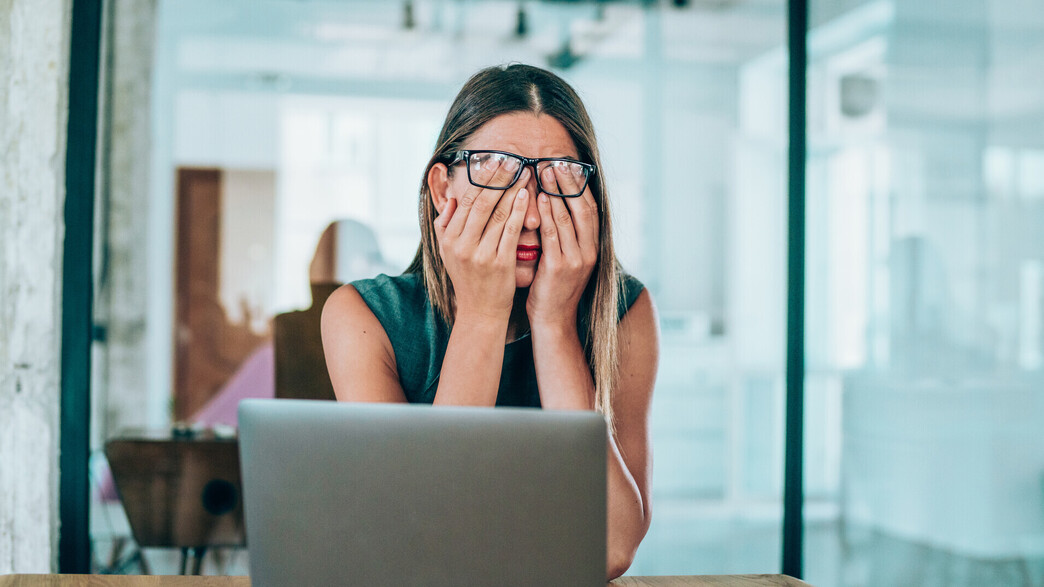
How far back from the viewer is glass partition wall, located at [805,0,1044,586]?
2062 millimetres

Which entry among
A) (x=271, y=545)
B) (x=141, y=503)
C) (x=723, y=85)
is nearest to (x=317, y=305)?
(x=141, y=503)

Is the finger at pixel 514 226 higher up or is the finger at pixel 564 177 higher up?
the finger at pixel 564 177

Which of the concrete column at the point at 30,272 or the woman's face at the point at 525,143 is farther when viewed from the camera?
the concrete column at the point at 30,272

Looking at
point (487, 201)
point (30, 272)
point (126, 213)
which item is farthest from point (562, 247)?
point (126, 213)

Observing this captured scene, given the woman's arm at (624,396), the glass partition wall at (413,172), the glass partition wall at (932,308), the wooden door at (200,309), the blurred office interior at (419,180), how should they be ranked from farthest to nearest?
the wooden door at (200,309) → the glass partition wall at (413,172) → the blurred office interior at (419,180) → the glass partition wall at (932,308) → the woman's arm at (624,396)

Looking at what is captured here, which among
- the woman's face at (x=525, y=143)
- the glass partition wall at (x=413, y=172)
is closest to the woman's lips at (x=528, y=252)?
the woman's face at (x=525, y=143)

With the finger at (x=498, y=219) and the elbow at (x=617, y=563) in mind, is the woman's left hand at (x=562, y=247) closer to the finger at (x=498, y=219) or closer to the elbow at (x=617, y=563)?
the finger at (x=498, y=219)

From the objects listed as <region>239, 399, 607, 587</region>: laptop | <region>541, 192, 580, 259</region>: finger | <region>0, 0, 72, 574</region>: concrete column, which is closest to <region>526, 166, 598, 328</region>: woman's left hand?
<region>541, 192, 580, 259</region>: finger

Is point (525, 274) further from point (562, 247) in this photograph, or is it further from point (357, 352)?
point (357, 352)

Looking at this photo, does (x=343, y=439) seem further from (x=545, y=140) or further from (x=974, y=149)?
(x=974, y=149)

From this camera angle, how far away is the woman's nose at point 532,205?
46.7 inches

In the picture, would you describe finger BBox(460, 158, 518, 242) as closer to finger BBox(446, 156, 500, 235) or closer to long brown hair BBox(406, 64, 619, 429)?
finger BBox(446, 156, 500, 235)

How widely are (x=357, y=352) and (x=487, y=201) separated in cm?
33

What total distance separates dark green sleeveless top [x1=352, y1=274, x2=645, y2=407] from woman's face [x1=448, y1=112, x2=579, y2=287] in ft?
0.62
